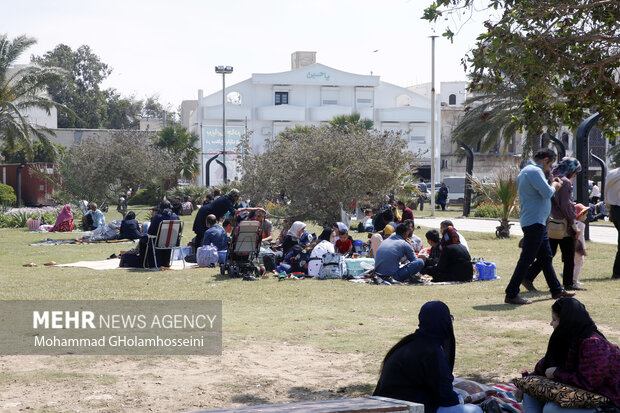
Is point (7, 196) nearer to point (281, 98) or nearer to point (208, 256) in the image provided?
point (208, 256)

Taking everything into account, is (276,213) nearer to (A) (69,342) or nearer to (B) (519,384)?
(A) (69,342)

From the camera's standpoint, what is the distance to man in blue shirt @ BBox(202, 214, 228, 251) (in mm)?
14953

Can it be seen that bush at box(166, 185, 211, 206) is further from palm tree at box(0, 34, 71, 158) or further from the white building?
the white building

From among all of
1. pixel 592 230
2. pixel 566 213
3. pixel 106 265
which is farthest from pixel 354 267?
pixel 592 230

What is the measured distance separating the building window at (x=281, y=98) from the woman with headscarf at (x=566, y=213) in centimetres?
6056

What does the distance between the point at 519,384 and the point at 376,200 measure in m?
16.8

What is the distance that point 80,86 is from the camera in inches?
3600

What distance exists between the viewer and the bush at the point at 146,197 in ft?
156

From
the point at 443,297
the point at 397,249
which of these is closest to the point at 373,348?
the point at 443,297

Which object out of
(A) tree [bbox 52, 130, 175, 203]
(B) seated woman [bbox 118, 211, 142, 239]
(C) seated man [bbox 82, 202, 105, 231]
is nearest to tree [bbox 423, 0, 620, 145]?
(B) seated woman [bbox 118, 211, 142, 239]

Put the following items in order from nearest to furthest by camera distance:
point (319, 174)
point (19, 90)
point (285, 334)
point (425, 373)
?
point (425, 373) → point (285, 334) → point (319, 174) → point (19, 90)

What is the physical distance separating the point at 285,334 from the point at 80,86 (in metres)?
89.1

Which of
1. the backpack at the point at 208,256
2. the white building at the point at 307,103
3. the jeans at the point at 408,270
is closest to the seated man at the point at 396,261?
the jeans at the point at 408,270

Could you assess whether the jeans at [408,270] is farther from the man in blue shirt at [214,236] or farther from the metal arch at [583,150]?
the metal arch at [583,150]
